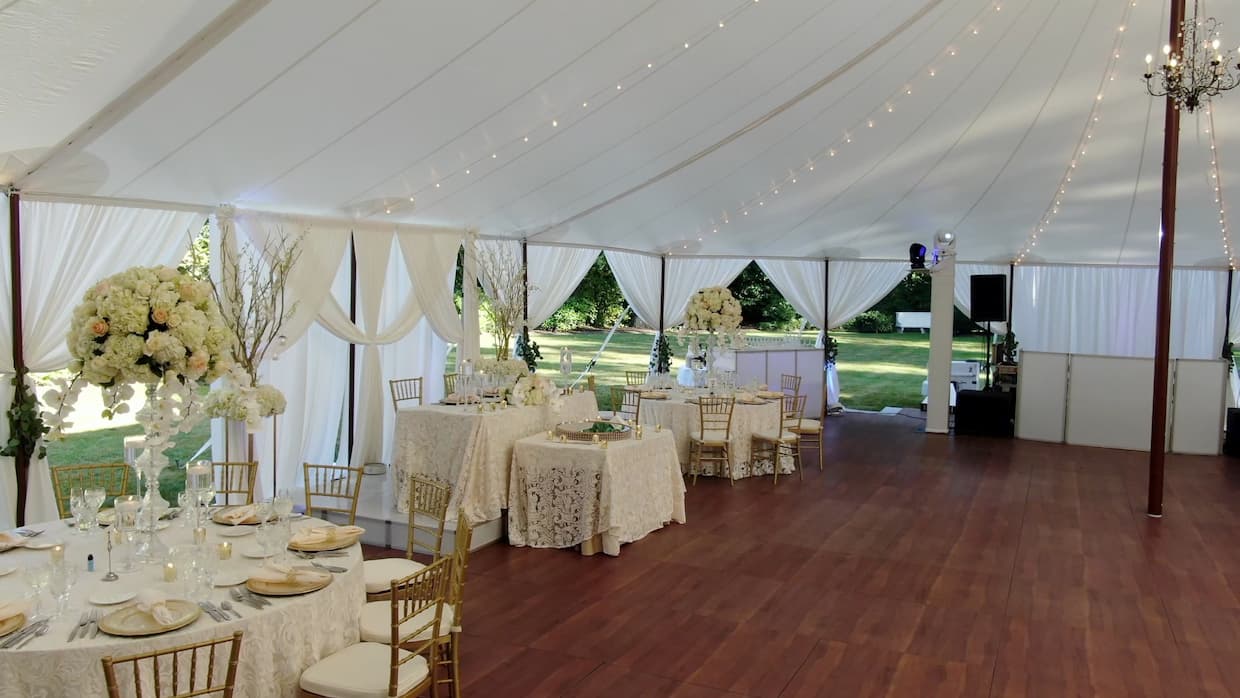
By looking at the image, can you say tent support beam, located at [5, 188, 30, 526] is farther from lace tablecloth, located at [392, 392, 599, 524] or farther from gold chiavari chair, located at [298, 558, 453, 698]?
gold chiavari chair, located at [298, 558, 453, 698]

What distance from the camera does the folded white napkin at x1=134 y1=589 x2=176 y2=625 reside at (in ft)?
9.07

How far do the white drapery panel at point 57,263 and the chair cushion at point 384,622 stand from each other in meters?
3.01

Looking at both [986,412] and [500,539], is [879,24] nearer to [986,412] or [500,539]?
[500,539]

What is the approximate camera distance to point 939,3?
20.0ft

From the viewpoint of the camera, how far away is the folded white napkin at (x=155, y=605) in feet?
9.07

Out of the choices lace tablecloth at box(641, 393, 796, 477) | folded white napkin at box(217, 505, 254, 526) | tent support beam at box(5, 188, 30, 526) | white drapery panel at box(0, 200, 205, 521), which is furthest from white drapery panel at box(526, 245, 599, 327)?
folded white napkin at box(217, 505, 254, 526)

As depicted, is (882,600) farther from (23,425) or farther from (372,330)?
(23,425)

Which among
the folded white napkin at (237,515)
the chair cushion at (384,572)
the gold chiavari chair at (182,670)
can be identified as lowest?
the chair cushion at (384,572)

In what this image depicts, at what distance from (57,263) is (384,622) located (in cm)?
370

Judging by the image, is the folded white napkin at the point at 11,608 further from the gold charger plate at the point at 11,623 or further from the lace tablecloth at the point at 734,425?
the lace tablecloth at the point at 734,425

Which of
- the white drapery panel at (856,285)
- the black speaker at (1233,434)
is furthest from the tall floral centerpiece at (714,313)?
the black speaker at (1233,434)

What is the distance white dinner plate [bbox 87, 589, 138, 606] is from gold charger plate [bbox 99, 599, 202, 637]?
83 millimetres

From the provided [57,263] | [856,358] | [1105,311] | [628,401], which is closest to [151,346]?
[57,263]

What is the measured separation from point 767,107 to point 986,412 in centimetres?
611
